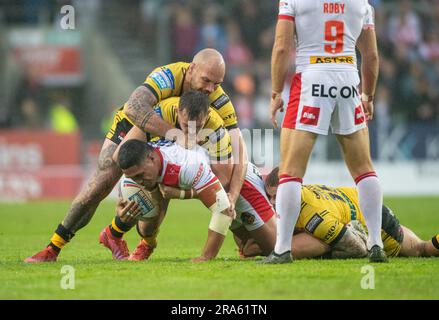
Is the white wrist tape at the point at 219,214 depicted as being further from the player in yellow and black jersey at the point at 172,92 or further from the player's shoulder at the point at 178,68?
the player's shoulder at the point at 178,68

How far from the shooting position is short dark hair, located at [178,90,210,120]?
24.5 feet

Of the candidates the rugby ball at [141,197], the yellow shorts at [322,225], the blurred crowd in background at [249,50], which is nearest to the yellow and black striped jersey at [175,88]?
the rugby ball at [141,197]

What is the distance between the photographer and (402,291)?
5.81 metres

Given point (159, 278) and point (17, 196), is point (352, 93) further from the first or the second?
point (17, 196)

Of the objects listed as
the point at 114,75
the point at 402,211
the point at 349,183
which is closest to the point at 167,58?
the point at 114,75

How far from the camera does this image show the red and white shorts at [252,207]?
26.9 ft

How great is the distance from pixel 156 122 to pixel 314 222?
1614mm

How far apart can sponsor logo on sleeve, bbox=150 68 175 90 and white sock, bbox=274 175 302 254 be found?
1580mm

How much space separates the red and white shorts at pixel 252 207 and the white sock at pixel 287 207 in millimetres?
1065

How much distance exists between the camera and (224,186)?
8.19 meters

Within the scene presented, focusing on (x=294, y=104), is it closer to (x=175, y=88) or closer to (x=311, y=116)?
(x=311, y=116)

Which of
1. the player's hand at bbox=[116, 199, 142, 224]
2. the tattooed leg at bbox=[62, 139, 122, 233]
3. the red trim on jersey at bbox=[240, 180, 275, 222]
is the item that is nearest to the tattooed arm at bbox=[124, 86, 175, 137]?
the tattooed leg at bbox=[62, 139, 122, 233]

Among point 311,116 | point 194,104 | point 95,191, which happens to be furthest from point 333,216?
point 95,191

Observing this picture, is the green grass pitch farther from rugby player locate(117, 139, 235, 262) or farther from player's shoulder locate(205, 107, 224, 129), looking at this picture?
player's shoulder locate(205, 107, 224, 129)
